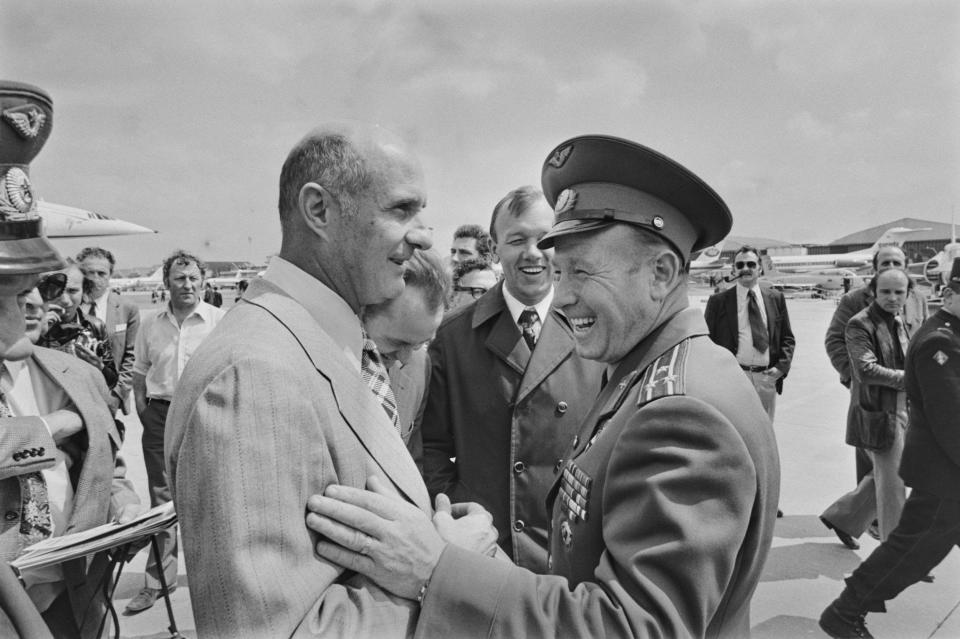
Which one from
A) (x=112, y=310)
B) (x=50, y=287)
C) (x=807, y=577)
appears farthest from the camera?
(x=112, y=310)

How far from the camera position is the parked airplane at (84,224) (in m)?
15.0

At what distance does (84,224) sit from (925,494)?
19.4 meters

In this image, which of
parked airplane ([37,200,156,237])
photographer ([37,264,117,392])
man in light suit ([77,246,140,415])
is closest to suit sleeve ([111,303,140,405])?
man in light suit ([77,246,140,415])

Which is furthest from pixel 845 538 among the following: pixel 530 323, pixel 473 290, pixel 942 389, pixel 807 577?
pixel 530 323

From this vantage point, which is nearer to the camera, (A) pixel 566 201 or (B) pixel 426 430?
(A) pixel 566 201

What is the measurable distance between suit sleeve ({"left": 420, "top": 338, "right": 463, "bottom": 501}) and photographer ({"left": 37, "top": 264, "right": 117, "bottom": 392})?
2355 mm

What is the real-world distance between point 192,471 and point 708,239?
1.39m

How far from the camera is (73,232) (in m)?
16.5

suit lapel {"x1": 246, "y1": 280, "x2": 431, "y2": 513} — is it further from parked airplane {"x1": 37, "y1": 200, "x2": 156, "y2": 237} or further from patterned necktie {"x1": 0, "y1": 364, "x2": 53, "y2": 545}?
A: parked airplane {"x1": 37, "y1": 200, "x2": 156, "y2": 237}

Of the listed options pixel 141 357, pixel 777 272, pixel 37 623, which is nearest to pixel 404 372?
pixel 37 623

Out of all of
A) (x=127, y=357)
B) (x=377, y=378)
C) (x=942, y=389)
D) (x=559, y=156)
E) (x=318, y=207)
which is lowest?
(x=127, y=357)

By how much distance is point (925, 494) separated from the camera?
3.30m

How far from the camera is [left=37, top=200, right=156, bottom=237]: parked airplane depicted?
14966 millimetres

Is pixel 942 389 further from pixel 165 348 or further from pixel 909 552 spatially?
pixel 165 348
